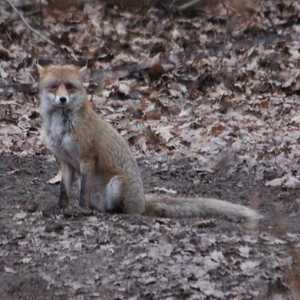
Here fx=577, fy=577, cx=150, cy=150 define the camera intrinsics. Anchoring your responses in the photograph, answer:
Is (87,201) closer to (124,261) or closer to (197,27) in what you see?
(124,261)

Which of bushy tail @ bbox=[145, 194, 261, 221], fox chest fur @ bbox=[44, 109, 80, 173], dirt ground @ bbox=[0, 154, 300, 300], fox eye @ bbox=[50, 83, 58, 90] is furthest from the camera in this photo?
fox eye @ bbox=[50, 83, 58, 90]

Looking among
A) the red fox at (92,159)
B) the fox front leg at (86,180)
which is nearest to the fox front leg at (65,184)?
the red fox at (92,159)

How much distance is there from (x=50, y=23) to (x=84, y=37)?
1044mm

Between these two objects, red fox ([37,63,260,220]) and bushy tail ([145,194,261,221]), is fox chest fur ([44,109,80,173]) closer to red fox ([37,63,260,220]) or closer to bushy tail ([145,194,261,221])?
red fox ([37,63,260,220])

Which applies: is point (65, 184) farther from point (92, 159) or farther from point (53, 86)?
point (53, 86)

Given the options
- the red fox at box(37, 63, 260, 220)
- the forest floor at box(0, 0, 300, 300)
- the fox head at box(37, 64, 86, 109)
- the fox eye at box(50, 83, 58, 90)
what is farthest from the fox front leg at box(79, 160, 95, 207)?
the fox eye at box(50, 83, 58, 90)

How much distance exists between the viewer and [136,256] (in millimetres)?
5203

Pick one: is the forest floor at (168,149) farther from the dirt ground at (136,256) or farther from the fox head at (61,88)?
the fox head at (61,88)

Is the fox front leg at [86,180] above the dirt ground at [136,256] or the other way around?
above

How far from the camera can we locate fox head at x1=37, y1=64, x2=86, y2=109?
672 centimetres

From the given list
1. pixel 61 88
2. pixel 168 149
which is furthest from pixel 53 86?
pixel 168 149

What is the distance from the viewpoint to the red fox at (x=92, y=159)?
666cm

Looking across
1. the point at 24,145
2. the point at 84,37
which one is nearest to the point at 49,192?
the point at 24,145

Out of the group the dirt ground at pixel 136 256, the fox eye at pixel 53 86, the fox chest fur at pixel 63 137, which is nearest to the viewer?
the dirt ground at pixel 136 256
